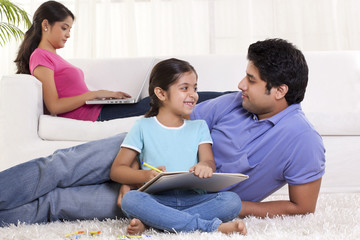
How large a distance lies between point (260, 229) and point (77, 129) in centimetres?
124

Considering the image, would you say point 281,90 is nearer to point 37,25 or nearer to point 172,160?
point 172,160

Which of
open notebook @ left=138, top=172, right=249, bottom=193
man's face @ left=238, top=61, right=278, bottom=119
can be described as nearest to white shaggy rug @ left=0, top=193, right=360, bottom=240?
open notebook @ left=138, top=172, right=249, bottom=193

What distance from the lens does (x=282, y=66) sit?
1.51 m

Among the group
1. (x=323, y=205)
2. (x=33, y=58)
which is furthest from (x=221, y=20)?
(x=323, y=205)

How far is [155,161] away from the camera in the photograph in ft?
4.85

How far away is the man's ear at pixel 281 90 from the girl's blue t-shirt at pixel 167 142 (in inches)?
10.6

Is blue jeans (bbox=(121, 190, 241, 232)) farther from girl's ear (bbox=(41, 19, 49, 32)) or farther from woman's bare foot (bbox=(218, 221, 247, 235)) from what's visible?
girl's ear (bbox=(41, 19, 49, 32))

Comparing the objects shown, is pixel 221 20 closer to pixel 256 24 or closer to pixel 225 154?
pixel 256 24

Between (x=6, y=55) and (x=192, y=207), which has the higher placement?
(x=6, y=55)

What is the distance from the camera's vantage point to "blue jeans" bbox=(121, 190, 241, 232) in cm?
126

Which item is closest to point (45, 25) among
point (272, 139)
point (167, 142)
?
point (167, 142)

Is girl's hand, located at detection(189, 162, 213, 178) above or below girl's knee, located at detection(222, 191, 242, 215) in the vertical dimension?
above

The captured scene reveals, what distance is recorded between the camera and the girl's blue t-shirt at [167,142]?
1.48 m

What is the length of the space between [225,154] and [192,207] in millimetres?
259
